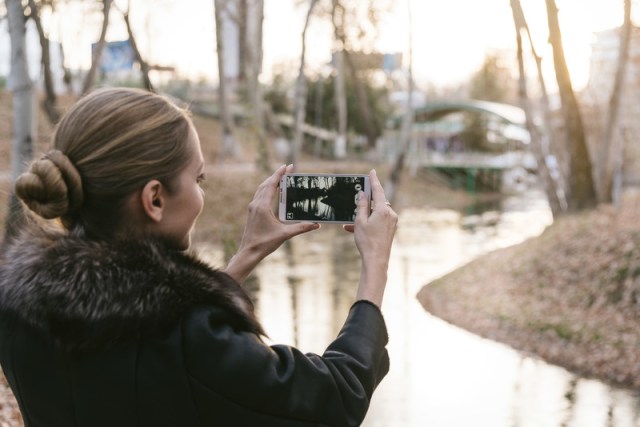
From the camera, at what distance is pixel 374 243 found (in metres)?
1.88

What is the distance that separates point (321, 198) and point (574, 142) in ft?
55.3

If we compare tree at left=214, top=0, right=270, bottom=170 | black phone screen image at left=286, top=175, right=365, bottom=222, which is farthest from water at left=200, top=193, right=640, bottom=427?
tree at left=214, top=0, right=270, bottom=170

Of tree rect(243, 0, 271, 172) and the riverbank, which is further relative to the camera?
tree rect(243, 0, 271, 172)

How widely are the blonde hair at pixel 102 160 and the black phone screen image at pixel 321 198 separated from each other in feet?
2.13

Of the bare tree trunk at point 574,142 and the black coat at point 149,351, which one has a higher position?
the black coat at point 149,351

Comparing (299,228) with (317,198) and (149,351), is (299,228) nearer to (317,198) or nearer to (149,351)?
(317,198)

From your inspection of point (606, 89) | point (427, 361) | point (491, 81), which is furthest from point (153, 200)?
point (491, 81)

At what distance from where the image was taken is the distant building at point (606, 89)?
96.9 ft

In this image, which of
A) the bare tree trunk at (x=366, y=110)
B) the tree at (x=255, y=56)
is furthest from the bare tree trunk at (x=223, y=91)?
the bare tree trunk at (x=366, y=110)

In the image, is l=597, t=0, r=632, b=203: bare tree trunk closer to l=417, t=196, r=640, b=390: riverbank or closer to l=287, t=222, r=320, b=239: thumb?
l=417, t=196, r=640, b=390: riverbank

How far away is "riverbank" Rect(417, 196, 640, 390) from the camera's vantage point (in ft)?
31.8

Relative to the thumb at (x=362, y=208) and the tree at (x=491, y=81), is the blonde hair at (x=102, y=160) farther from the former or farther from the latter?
the tree at (x=491, y=81)

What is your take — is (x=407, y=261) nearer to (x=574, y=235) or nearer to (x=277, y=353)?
(x=574, y=235)

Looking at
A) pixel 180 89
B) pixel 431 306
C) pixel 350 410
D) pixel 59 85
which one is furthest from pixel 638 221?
pixel 59 85
